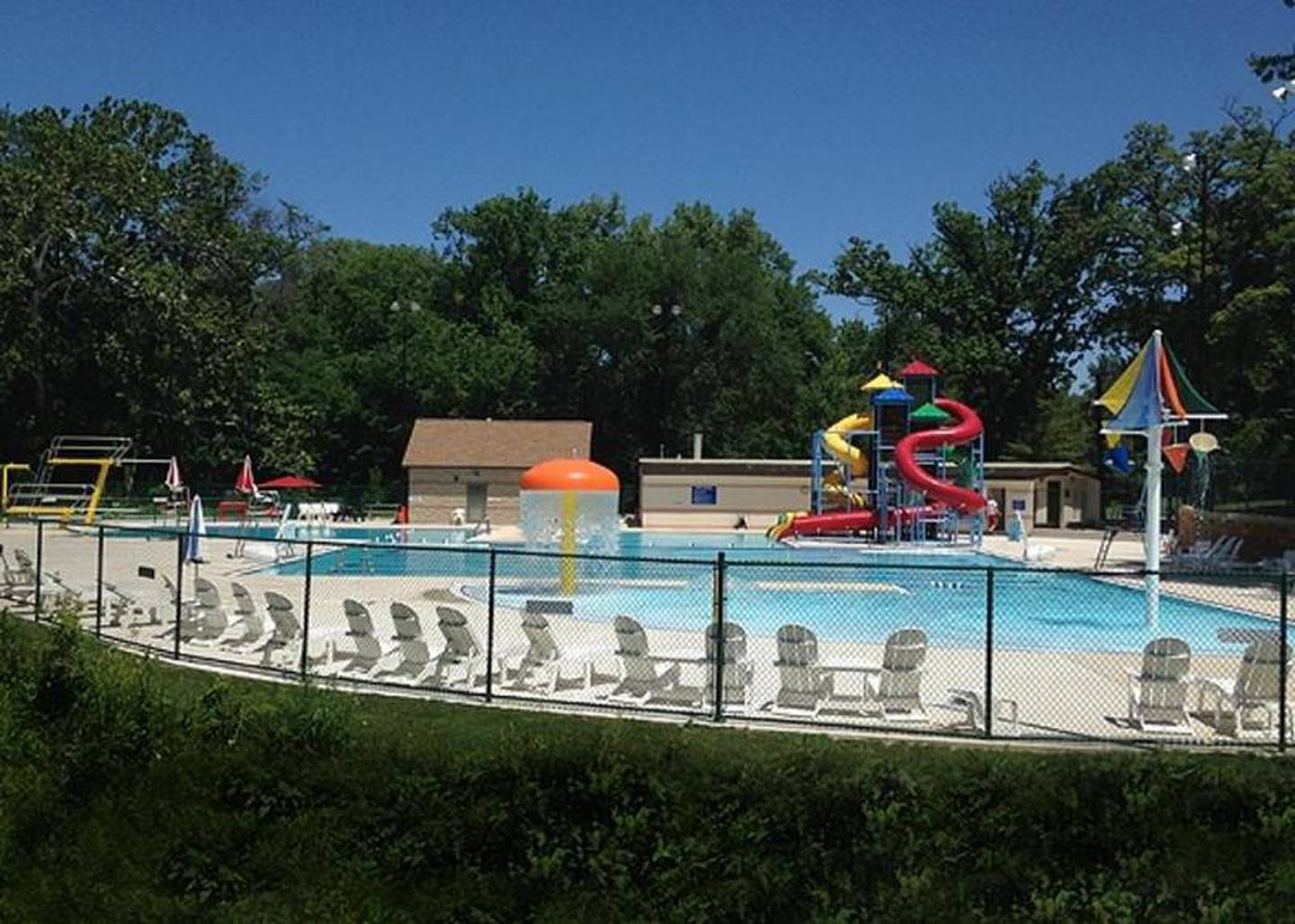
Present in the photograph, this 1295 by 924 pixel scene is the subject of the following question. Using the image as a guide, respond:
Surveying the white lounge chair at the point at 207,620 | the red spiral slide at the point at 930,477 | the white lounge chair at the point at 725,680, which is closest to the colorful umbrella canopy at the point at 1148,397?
the white lounge chair at the point at 725,680

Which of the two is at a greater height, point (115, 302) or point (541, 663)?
point (115, 302)

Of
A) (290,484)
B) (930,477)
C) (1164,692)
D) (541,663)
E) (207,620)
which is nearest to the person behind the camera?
(1164,692)

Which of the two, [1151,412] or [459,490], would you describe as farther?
[459,490]

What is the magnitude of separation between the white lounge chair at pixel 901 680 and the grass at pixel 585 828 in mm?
3454

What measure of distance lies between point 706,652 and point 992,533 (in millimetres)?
39337

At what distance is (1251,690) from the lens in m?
12.2

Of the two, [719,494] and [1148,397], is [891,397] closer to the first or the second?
[719,494]

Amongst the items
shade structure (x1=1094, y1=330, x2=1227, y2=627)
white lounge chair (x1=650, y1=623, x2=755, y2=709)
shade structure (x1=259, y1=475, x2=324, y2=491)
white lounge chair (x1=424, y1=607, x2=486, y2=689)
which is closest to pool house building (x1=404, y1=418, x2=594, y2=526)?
shade structure (x1=259, y1=475, x2=324, y2=491)

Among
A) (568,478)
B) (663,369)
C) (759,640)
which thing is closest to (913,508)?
(568,478)

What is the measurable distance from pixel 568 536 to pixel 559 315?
142 ft

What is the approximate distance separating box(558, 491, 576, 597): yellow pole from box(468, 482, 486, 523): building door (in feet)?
102

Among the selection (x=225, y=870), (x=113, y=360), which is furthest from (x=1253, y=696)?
(x=113, y=360)

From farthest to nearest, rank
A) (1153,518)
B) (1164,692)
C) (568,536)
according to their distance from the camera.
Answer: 1. (568,536)
2. (1153,518)
3. (1164,692)

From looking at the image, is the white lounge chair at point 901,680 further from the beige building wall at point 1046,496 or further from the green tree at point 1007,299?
the green tree at point 1007,299
